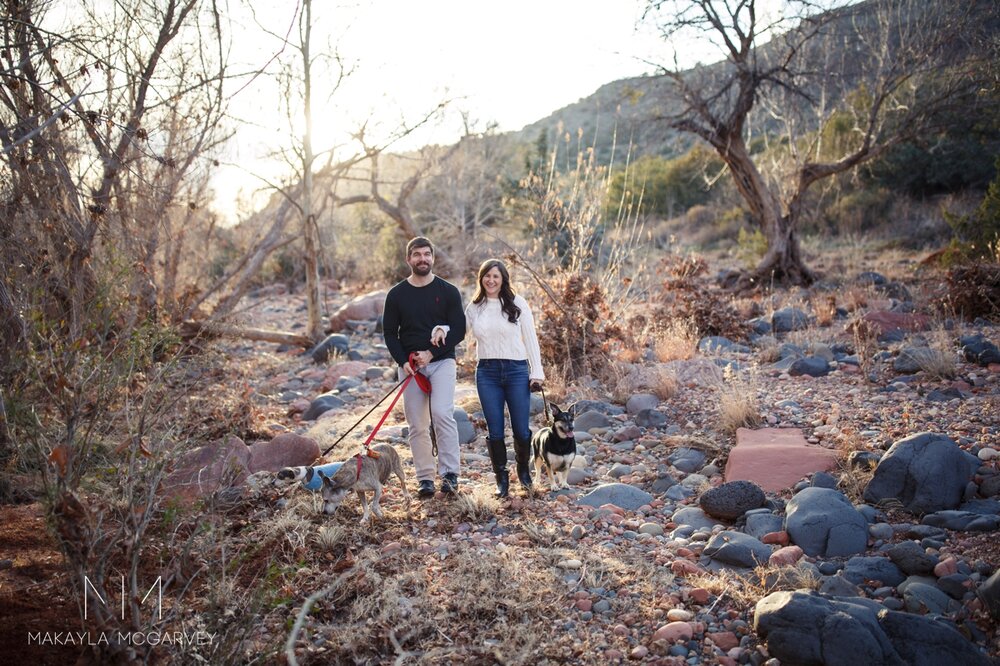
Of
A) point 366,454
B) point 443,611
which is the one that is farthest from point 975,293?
point 443,611

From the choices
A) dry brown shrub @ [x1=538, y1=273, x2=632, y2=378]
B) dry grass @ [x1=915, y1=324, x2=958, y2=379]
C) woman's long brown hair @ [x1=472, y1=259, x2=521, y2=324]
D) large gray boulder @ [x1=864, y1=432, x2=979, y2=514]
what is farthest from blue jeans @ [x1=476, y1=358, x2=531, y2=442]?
dry grass @ [x1=915, y1=324, x2=958, y2=379]

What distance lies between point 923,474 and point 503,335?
3.21m

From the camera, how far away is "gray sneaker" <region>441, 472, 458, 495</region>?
5570mm

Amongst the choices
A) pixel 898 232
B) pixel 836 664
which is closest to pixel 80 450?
pixel 836 664

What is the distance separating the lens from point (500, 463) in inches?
217

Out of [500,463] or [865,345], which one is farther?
[865,345]

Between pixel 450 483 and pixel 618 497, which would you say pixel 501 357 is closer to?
pixel 450 483

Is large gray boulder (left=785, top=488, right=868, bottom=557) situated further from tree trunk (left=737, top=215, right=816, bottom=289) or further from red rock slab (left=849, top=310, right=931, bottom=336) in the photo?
tree trunk (left=737, top=215, right=816, bottom=289)

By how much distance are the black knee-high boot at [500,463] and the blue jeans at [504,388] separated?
0.06 m

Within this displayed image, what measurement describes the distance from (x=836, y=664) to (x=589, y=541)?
6.08ft

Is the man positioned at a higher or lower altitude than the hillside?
lower

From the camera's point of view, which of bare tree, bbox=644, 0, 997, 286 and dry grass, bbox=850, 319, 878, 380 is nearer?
dry grass, bbox=850, 319, 878, 380

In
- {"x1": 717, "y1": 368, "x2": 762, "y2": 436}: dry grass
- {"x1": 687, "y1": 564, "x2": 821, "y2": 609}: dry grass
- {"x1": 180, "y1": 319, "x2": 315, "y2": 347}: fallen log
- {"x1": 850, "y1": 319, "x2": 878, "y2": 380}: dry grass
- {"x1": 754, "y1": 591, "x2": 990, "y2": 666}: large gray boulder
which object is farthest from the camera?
{"x1": 180, "y1": 319, "x2": 315, "y2": 347}: fallen log

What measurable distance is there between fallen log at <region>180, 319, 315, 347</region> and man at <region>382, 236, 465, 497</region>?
3.38 metres
